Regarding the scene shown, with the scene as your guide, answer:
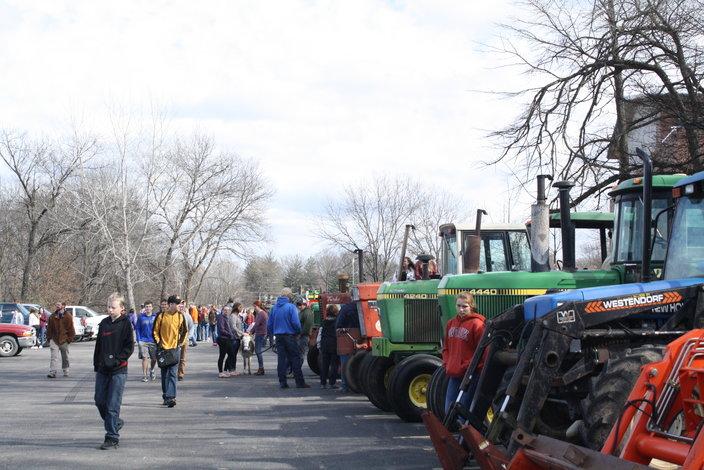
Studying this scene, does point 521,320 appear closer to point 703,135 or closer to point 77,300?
point 703,135

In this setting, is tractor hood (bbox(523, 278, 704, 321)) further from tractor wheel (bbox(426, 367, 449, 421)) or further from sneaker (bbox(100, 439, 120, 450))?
sneaker (bbox(100, 439, 120, 450))

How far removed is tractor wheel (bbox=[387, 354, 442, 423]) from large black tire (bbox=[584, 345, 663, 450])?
19.7 feet

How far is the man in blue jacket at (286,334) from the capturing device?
18.5 metres

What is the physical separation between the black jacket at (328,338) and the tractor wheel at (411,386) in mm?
5463

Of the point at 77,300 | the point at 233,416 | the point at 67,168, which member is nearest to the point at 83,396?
the point at 233,416

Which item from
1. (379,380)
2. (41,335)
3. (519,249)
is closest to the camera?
(379,380)

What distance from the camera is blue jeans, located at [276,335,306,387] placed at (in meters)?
18.5

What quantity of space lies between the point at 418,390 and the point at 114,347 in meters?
4.50

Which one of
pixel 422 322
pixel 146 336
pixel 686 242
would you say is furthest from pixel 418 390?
pixel 146 336

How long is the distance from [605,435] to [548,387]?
578 millimetres

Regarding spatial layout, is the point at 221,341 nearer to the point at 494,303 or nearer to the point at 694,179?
the point at 494,303

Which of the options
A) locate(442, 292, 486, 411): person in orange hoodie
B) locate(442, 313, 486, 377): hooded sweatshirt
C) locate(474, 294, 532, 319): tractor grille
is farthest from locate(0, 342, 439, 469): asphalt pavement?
locate(474, 294, 532, 319): tractor grille

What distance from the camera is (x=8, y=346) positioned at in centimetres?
3144

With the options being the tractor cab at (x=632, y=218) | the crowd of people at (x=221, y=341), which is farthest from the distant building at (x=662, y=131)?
the tractor cab at (x=632, y=218)
